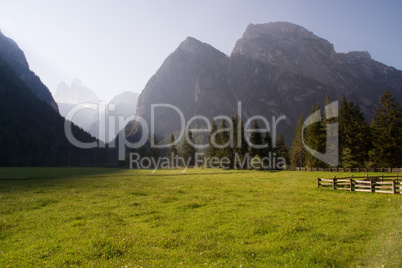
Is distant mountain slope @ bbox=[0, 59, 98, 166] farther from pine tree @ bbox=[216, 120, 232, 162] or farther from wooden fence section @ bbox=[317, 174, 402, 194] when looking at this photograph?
wooden fence section @ bbox=[317, 174, 402, 194]

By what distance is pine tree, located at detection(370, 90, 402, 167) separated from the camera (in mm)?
53031

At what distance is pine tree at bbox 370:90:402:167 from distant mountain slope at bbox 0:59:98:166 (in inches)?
6176

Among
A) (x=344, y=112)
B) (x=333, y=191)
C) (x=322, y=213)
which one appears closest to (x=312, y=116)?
(x=344, y=112)

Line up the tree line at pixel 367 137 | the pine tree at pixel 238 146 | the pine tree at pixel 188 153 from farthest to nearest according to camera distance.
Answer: the pine tree at pixel 188 153 → the pine tree at pixel 238 146 → the tree line at pixel 367 137

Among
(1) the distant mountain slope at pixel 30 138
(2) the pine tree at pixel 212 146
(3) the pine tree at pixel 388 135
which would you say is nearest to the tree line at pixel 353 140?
(3) the pine tree at pixel 388 135

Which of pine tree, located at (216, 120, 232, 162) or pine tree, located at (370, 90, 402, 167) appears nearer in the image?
pine tree, located at (370, 90, 402, 167)

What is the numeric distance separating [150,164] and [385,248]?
391 ft

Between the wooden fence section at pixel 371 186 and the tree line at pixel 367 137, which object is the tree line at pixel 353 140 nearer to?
the tree line at pixel 367 137

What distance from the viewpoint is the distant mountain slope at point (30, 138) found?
133625mm

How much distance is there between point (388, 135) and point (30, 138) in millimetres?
187854

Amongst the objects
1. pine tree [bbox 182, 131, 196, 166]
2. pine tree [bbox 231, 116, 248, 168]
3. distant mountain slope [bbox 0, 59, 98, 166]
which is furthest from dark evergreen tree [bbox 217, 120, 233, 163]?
distant mountain slope [bbox 0, 59, 98, 166]

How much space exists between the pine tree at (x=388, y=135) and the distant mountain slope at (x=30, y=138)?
156881 millimetres

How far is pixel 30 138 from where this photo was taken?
152m

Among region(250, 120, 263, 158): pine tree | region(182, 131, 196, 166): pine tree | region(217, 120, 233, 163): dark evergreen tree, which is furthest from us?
region(182, 131, 196, 166): pine tree
